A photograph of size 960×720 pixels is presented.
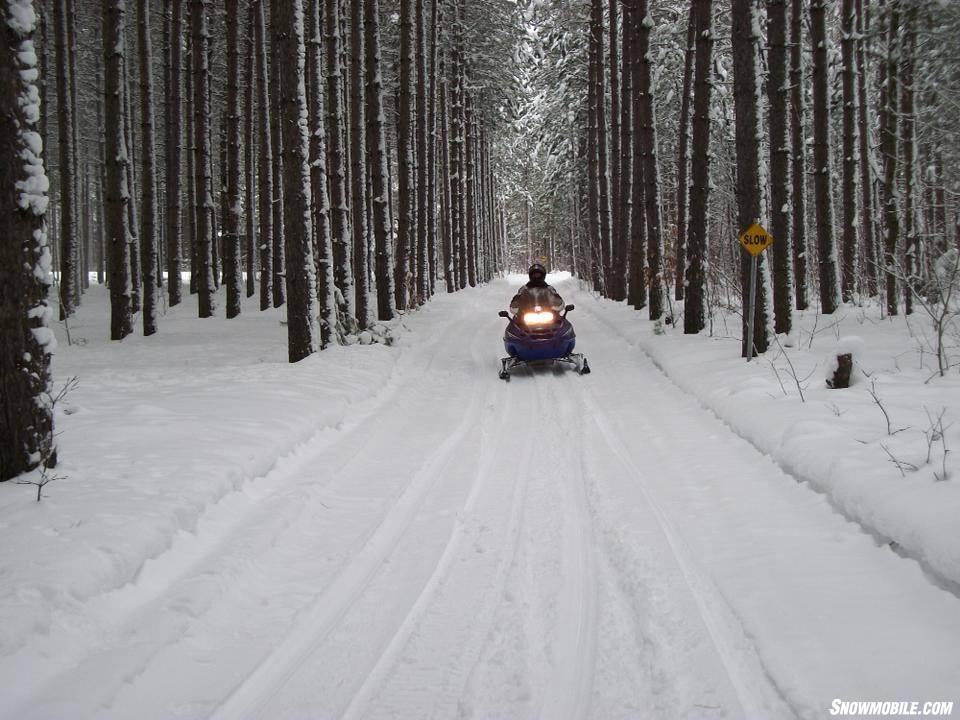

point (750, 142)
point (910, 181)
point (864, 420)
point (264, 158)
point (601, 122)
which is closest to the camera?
point (864, 420)

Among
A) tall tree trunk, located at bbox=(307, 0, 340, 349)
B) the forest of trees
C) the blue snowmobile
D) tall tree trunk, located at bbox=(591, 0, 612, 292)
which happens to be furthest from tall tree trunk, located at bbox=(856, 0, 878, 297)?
tall tree trunk, located at bbox=(307, 0, 340, 349)

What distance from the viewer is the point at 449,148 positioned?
3041cm

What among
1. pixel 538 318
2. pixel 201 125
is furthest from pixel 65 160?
pixel 538 318

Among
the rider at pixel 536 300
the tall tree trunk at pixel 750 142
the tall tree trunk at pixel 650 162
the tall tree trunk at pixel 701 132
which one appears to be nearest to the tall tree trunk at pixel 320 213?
the rider at pixel 536 300

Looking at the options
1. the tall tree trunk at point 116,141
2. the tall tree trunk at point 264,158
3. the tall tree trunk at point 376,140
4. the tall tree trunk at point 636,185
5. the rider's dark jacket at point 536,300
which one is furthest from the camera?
the tall tree trunk at point 264,158

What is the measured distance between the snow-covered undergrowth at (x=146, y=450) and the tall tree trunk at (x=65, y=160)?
9.50 metres

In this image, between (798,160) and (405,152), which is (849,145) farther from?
(405,152)

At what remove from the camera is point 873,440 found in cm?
554

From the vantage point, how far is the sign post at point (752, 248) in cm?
995

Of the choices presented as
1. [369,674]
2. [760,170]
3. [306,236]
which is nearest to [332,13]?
[306,236]

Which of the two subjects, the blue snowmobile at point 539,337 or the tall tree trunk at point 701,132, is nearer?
the blue snowmobile at point 539,337

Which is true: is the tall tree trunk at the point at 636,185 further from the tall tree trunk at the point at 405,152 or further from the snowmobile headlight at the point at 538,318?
the tall tree trunk at the point at 405,152

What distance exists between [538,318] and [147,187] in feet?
35.7

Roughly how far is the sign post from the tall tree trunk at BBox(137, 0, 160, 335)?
1337 cm
